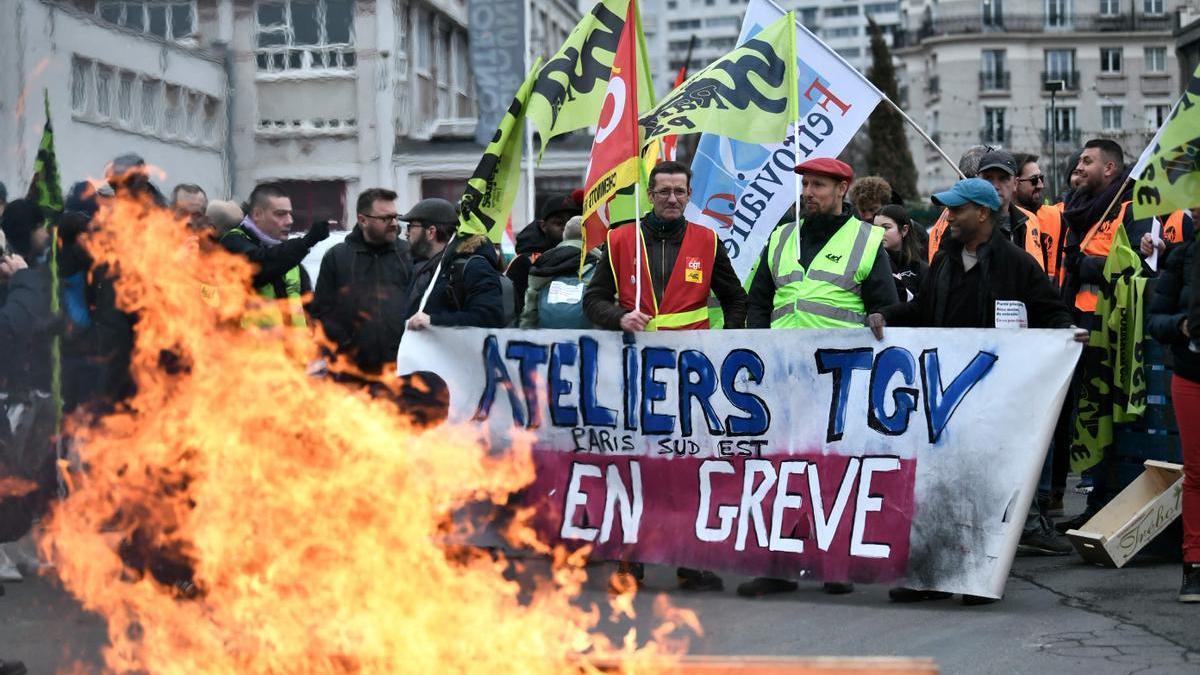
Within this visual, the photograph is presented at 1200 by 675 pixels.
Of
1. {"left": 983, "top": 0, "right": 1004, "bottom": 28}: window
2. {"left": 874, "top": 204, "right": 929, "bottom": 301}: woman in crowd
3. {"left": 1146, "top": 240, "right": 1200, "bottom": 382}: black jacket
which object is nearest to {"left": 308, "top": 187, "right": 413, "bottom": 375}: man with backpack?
{"left": 874, "top": 204, "right": 929, "bottom": 301}: woman in crowd

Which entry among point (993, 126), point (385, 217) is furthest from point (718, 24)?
point (385, 217)

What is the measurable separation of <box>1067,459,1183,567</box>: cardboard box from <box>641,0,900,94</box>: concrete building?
543 ft

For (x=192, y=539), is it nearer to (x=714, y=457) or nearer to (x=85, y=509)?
(x=85, y=509)

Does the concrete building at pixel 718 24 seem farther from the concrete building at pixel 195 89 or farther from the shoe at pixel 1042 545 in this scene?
the shoe at pixel 1042 545

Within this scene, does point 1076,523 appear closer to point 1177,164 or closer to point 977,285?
point 977,285

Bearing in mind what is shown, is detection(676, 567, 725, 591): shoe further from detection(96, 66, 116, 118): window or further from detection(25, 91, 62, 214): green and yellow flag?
detection(96, 66, 116, 118): window

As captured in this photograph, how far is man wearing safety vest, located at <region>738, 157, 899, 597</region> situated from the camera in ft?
25.0

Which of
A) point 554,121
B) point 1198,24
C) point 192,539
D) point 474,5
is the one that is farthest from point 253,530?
point 474,5

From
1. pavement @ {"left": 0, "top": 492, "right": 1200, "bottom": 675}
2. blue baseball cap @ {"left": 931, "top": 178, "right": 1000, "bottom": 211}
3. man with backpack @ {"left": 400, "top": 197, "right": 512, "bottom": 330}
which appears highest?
blue baseball cap @ {"left": 931, "top": 178, "right": 1000, "bottom": 211}

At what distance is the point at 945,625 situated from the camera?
6.71 metres

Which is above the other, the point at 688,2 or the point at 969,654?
the point at 688,2

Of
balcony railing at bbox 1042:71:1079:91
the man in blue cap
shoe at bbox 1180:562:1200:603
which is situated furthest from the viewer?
balcony railing at bbox 1042:71:1079:91

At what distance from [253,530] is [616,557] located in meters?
2.50

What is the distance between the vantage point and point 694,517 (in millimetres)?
7754
